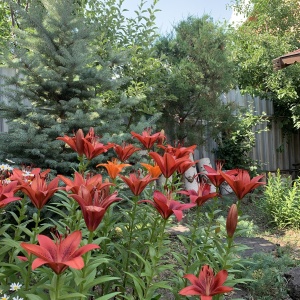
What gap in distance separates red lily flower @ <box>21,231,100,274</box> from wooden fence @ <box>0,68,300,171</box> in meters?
6.96

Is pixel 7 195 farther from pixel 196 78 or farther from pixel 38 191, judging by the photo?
pixel 196 78

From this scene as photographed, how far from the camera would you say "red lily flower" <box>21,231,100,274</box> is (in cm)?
94

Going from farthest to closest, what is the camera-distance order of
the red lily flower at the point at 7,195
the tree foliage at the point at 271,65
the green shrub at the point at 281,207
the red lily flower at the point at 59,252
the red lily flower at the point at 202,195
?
the tree foliage at the point at 271,65
the green shrub at the point at 281,207
the red lily flower at the point at 202,195
the red lily flower at the point at 7,195
the red lily flower at the point at 59,252

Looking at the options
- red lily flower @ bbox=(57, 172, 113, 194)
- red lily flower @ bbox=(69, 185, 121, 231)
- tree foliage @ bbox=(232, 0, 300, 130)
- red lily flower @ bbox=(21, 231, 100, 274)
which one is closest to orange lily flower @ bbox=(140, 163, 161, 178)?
red lily flower @ bbox=(57, 172, 113, 194)

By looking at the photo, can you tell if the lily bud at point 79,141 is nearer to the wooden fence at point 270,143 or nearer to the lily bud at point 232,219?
the lily bud at point 232,219

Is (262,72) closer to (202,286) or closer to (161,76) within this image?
(161,76)

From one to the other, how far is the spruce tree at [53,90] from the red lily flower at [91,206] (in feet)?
7.66

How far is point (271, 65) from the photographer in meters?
8.39

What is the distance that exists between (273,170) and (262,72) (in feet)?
7.19

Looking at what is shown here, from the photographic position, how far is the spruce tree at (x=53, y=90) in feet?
11.6

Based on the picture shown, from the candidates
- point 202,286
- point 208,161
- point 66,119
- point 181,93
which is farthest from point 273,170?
point 202,286

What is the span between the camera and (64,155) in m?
3.60

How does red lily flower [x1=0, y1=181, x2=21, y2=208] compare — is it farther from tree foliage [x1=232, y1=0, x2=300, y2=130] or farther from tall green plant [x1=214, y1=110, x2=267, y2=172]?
tree foliage [x1=232, y1=0, x2=300, y2=130]

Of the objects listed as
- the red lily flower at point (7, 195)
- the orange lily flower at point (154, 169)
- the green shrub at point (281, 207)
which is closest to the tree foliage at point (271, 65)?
the green shrub at point (281, 207)
